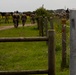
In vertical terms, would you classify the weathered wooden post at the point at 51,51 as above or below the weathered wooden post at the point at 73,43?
below

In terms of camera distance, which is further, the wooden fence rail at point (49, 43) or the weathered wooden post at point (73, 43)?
the wooden fence rail at point (49, 43)

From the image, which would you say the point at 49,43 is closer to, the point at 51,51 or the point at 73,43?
the point at 51,51

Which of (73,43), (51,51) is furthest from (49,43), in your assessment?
(73,43)

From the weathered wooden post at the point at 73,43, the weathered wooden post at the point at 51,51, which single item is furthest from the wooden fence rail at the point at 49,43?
the weathered wooden post at the point at 73,43

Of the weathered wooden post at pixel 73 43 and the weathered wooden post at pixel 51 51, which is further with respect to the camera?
the weathered wooden post at pixel 51 51

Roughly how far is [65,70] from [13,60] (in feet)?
10.7

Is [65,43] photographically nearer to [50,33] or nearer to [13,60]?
[13,60]

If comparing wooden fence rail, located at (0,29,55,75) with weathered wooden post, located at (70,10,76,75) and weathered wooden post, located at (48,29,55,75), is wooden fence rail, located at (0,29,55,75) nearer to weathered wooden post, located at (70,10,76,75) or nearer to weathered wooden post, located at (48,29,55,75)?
weathered wooden post, located at (48,29,55,75)

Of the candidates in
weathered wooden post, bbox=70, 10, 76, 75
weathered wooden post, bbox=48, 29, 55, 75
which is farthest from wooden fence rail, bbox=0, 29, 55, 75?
weathered wooden post, bbox=70, 10, 76, 75

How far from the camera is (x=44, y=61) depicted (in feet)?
Result: 39.1

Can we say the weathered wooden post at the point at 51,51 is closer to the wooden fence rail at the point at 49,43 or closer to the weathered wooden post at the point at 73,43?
the wooden fence rail at the point at 49,43

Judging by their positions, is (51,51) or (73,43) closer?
(73,43)

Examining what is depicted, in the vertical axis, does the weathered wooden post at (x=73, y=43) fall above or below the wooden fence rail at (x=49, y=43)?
above

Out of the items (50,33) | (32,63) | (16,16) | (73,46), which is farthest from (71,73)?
(16,16)
